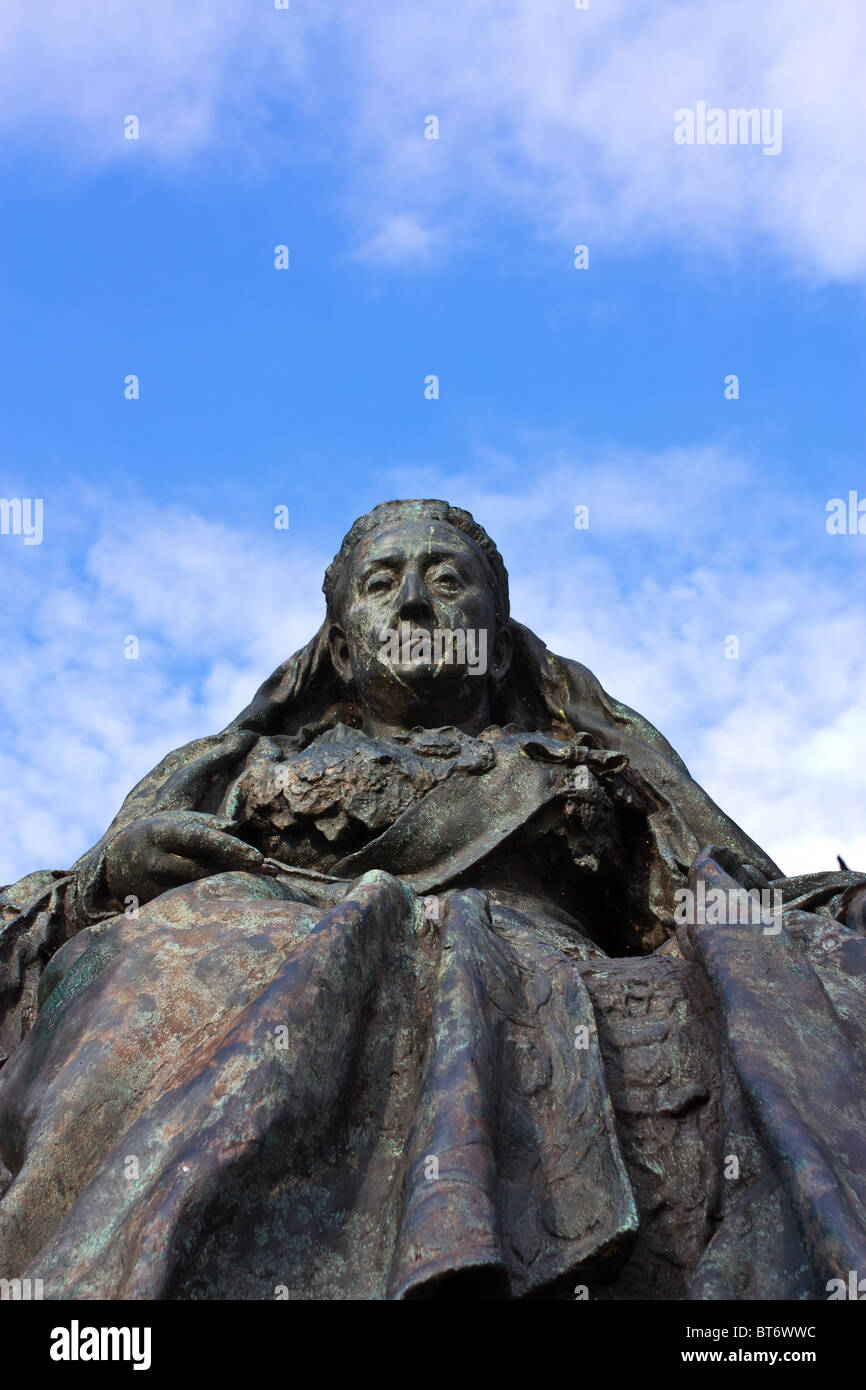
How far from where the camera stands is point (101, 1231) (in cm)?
353

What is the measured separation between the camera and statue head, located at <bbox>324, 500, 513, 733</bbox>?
7332mm

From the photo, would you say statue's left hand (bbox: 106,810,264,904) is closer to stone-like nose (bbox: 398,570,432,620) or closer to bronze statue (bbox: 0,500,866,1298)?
bronze statue (bbox: 0,500,866,1298)

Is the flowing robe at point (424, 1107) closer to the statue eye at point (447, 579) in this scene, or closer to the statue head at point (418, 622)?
the statue head at point (418, 622)

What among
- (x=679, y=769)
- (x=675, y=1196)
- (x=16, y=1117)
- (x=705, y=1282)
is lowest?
(x=705, y=1282)

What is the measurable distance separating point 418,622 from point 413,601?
0.12 metres

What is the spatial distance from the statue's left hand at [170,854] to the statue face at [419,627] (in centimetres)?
149

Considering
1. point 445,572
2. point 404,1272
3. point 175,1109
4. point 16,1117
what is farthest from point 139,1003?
point 445,572

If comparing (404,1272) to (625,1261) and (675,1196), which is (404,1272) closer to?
(625,1261)

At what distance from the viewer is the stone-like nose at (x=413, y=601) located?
736 cm

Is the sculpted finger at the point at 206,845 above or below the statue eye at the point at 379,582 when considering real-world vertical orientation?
below

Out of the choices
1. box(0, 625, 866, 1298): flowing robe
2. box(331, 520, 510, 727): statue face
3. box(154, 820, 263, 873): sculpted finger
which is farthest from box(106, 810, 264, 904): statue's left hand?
box(331, 520, 510, 727): statue face

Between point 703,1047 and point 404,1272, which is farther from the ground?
point 703,1047

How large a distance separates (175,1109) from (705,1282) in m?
1.40

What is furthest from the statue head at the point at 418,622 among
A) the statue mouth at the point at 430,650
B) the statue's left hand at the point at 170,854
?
the statue's left hand at the point at 170,854
